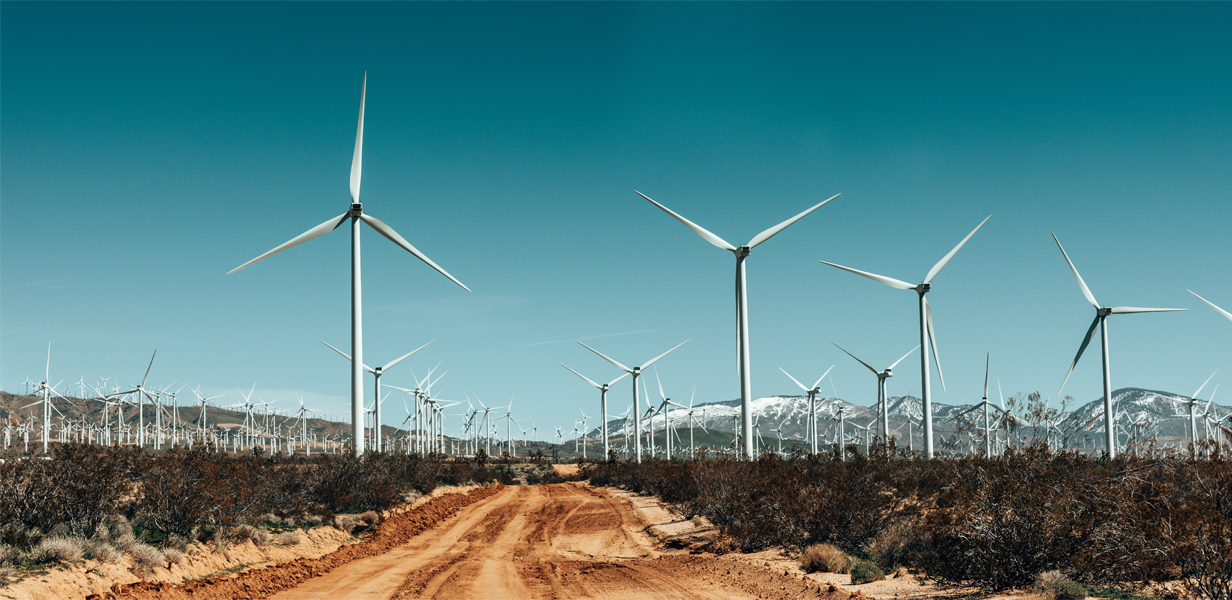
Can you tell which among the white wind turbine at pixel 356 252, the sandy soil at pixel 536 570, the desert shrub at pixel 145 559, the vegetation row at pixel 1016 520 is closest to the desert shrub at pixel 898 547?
the vegetation row at pixel 1016 520

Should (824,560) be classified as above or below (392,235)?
below

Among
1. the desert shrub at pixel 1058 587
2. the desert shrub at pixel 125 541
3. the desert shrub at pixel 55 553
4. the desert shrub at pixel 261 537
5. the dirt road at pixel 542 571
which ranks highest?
the desert shrub at pixel 55 553

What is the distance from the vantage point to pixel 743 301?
146 feet

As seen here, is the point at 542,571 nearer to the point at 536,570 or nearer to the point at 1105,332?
the point at 536,570

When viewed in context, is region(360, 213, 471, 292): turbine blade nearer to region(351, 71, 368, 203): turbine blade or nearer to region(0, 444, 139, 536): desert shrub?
region(351, 71, 368, 203): turbine blade

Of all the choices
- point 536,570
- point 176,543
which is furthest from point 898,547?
point 176,543

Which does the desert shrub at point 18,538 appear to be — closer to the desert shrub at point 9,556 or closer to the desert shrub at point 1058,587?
the desert shrub at point 9,556

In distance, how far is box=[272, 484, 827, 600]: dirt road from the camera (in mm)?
19281

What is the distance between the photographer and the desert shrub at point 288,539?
1012 inches

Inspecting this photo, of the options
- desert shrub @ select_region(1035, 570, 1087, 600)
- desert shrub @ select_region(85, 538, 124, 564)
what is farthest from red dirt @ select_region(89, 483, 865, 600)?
desert shrub @ select_region(1035, 570, 1087, 600)

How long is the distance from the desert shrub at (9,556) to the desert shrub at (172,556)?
3.09m

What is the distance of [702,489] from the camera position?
32.9 m

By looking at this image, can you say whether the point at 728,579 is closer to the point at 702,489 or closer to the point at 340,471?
the point at 702,489

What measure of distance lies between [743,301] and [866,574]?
2552cm
